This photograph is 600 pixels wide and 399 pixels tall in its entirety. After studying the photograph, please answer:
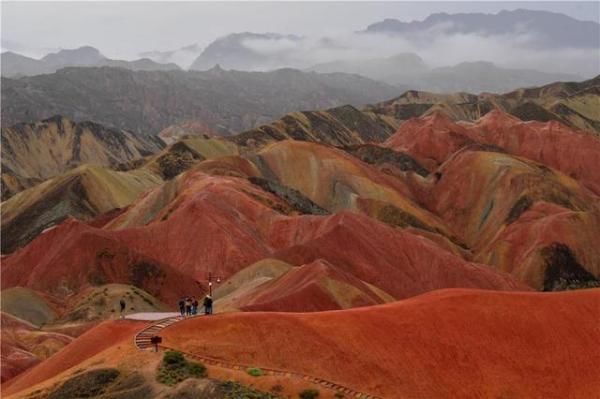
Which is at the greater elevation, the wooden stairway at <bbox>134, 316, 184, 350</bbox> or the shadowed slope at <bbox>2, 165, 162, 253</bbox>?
the wooden stairway at <bbox>134, 316, 184, 350</bbox>

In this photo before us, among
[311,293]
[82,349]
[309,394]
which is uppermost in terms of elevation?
[309,394]

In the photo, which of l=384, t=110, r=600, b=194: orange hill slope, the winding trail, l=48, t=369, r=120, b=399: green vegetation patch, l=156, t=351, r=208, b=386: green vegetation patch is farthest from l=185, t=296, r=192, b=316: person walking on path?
l=384, t=110, r=600, b=194: orange hill slope

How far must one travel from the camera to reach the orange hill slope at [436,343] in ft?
131

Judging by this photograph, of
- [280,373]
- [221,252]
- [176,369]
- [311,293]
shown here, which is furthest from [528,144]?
[176,369]

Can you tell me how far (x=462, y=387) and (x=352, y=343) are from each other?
686 centimetres

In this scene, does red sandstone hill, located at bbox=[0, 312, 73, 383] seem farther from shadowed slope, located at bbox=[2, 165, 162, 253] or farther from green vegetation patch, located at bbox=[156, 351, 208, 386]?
shadowed slope, located at bbox=[2, 165, 162, 253]

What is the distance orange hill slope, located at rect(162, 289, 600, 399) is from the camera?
131 feet

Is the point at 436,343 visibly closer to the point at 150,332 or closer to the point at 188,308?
the point at 188,308

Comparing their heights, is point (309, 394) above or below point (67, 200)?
above

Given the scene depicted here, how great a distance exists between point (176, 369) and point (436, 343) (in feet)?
56.7

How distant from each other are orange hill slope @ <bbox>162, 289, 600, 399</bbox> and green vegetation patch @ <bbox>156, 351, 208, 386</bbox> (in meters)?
1.99

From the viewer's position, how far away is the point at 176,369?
3534 centimetres

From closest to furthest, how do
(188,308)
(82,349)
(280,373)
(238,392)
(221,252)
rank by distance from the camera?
1. (238,392)
2. (280,373)
3. (188,308)
4. (82,349)
5. (221,252)

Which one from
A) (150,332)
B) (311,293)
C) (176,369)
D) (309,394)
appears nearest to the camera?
(176,369)
